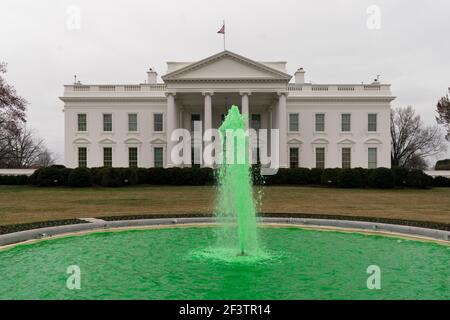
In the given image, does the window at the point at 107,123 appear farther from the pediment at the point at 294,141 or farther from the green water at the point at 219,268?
the green water at the point at 219,268

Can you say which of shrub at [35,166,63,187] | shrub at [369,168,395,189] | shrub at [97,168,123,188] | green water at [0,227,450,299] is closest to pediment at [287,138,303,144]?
shrub at [369,168,395,189]

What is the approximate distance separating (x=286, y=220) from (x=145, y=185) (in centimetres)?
2766

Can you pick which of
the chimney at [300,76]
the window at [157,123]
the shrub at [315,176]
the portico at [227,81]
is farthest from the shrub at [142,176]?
the chimney at [300,76]

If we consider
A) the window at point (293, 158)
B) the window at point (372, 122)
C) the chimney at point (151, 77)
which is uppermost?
the chimney at point (151, 77)

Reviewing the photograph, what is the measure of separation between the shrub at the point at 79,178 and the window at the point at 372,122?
33.7 metres

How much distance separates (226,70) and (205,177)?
1273cm

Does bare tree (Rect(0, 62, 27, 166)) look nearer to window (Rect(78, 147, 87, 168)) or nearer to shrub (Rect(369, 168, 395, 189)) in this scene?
window (Rect(78, 147, 87, 168))

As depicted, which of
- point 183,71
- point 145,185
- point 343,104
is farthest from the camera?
point 343,104

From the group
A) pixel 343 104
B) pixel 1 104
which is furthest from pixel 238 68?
pixel 1 104

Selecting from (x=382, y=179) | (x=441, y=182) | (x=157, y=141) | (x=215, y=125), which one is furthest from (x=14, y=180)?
(x=441, y=182)

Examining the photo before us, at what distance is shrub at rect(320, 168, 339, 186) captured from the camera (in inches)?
1598

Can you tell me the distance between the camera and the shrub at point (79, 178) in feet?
126

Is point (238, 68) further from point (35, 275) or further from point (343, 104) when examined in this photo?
point (35, 275)

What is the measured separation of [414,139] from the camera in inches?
3049
